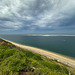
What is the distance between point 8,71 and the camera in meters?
4.89

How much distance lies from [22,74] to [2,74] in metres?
1.96

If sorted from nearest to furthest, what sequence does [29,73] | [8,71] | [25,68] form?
[8,71], [29,73], [25,68]

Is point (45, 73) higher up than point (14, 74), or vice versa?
point (14, 74)

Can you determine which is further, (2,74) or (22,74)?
(22,74)

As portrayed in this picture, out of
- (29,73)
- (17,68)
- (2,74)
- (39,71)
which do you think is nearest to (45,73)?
(39,71)

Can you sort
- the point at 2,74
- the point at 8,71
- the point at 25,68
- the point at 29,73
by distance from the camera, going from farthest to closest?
the point at 25,68
the point at 29,73
the point at 8,71
the point at 2,74

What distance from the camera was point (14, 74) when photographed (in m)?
4.66

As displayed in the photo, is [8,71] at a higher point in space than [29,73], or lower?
higher

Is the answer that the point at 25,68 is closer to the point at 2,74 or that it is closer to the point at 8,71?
the point at 8,71

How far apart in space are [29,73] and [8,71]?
227 centimetres

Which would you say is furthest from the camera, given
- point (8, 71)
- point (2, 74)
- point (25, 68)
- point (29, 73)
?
point (25, 68)

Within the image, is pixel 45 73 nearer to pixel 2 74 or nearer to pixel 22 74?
pixel 22 74

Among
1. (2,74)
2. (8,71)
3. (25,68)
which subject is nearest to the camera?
(2,74)

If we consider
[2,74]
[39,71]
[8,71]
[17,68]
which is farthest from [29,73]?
[2,74]
